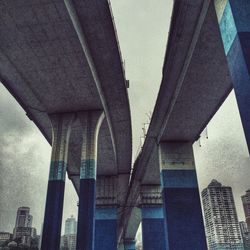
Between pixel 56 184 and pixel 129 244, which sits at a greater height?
pixel 56 184

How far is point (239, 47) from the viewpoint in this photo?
11062 mm

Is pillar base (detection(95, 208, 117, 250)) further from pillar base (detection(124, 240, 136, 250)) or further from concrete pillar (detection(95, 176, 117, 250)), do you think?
pillar base (detection(124, 240, 136, 250))

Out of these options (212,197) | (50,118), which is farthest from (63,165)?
(212,197)

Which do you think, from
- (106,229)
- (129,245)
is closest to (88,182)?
(106,229)

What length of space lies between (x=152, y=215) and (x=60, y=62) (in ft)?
102

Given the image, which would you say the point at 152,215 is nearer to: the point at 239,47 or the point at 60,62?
the point at 60,62

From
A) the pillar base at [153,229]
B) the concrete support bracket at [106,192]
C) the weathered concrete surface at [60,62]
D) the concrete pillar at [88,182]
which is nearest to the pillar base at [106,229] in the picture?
the concrete support bracket at [106,192]

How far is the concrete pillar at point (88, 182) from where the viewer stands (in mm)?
25312

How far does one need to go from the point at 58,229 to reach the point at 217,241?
124 m

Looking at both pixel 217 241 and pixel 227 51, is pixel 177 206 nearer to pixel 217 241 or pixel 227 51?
pixel 227 51

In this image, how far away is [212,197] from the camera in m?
133

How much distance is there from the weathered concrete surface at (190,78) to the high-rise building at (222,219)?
110757mm

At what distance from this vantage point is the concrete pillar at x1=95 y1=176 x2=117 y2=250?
4241cm

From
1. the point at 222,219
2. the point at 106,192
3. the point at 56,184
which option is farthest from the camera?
the point at 222,219
